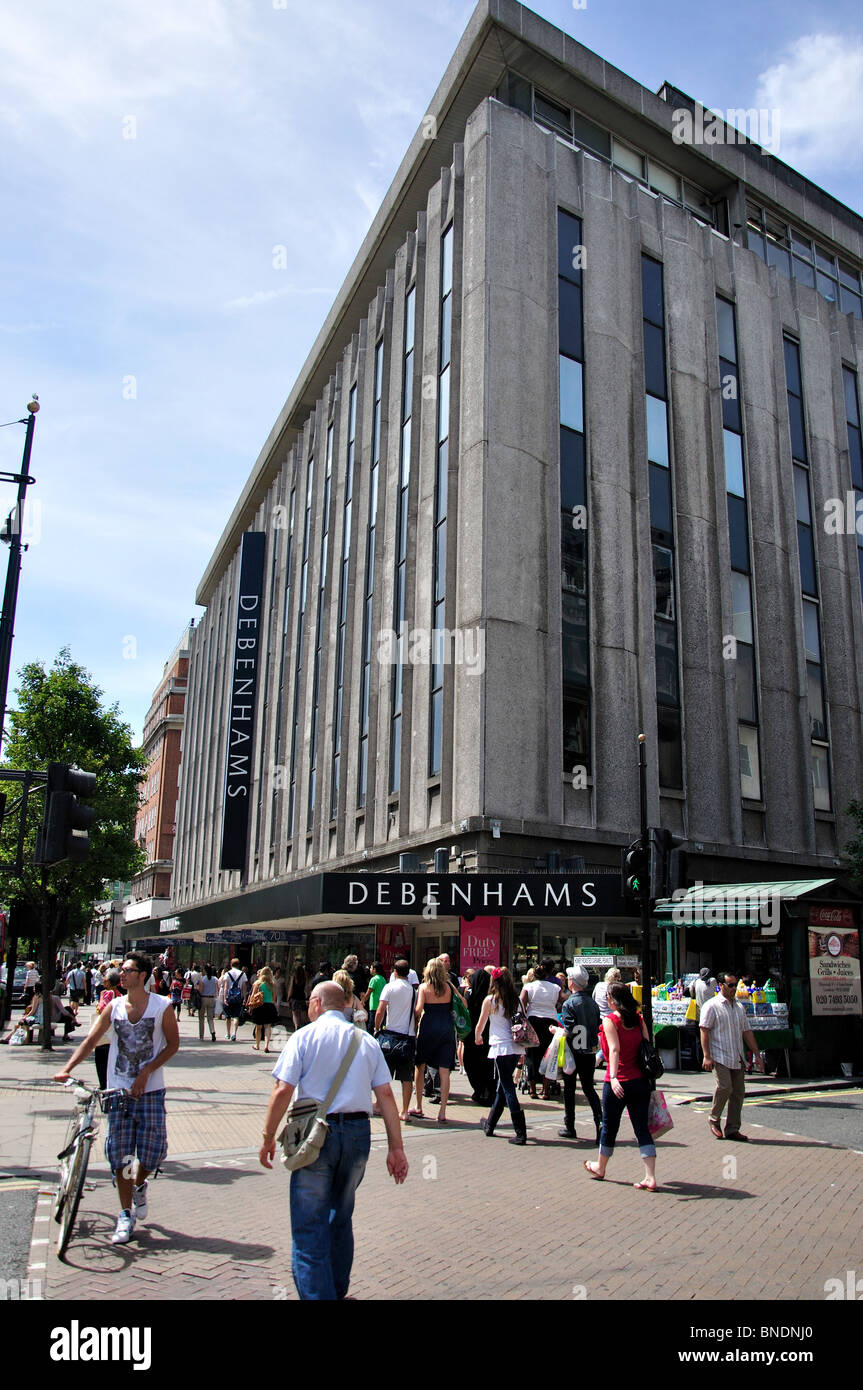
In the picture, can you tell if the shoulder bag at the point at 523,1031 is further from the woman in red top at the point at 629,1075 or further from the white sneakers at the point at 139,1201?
the white sneakers at the point at 139,1201

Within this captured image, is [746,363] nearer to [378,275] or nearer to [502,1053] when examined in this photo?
[378,275]

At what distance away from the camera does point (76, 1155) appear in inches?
246

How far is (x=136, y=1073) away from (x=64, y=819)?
3203 millimetres

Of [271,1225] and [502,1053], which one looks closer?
[271,1225]

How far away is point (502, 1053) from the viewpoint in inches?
392

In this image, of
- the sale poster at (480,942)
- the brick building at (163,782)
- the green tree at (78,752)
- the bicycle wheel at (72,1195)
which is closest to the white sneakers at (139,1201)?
the bicycle wheel at (72,1195)

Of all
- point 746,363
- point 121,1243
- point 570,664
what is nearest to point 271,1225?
point 121,1243

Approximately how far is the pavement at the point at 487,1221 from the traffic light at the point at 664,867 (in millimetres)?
2776

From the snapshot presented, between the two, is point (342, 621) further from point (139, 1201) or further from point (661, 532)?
point (139, 1201)

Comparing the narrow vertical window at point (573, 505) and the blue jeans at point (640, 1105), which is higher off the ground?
the narrow vertical window at point (573, 505)

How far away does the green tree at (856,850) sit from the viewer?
25.3 metres

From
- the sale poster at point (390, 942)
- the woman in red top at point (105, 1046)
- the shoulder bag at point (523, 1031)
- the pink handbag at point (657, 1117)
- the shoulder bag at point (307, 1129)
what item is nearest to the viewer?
the shoulder bag at point (307, 1129)

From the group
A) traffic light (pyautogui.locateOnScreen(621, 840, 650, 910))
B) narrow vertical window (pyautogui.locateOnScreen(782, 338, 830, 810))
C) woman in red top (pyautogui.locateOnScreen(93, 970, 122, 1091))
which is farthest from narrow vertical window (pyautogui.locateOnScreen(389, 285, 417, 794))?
woman in red top (pyautogui.locateOnScreen(93, 970, 122, 1091))

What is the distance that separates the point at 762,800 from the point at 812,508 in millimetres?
9661
